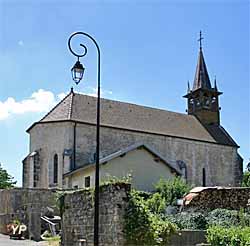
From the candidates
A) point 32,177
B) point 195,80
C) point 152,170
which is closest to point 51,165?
point 32,177

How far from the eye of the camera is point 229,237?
35.3ft

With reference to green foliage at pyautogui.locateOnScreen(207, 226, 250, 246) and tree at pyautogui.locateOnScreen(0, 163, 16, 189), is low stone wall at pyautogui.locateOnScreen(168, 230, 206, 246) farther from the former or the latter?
tree at pyautogui.locateOnScreen(0, 163, 16, 189)

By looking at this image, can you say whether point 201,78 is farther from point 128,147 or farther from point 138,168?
point 138,168

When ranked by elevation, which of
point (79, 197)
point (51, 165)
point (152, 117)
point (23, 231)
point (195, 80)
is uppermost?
point (195, 80)

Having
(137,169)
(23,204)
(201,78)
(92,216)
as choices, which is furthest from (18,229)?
(201,78)

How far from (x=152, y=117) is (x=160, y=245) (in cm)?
3113

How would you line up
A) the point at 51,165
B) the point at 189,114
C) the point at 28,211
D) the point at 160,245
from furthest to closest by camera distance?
the point at 189,114, the point at 51,165, the point at 28,211, the point at 160,245

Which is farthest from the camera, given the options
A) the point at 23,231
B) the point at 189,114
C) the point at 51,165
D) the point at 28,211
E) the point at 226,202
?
the point at 189,114

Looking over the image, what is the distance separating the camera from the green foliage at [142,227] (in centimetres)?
1280

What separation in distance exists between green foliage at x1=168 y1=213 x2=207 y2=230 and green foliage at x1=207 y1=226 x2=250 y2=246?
11.3 ft

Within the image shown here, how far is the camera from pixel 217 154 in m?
45.6

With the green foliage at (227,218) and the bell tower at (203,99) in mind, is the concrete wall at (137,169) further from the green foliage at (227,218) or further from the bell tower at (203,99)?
the bell tower at (203,99)

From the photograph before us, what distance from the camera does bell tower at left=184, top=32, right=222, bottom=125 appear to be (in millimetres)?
49906

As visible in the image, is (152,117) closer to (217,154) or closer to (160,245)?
(217,154)
